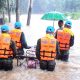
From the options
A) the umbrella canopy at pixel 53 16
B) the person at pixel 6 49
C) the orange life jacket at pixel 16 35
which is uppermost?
the umbrella canopy at pixel 53 16

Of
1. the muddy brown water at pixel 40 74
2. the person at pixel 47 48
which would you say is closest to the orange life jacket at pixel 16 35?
the muddy brown water at pixel 40 74

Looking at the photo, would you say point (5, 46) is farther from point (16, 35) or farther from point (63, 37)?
point (63, 37)

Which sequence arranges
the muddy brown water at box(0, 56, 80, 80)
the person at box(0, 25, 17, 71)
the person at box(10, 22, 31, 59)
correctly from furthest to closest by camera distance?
the person at box(10, 22, 31, 59)
the person at box(0, 25, 17, 71)
the muddy brown water at box(0, 56, 80, 80)

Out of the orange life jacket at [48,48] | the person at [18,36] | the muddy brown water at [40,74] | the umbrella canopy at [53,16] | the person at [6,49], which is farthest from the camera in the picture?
the umbrella canopy at [53,16]

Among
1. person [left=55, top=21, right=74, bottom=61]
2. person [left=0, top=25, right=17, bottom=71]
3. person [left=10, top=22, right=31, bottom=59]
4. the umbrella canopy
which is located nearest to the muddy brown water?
person [left=0, top=25, right=17, bottom=71]

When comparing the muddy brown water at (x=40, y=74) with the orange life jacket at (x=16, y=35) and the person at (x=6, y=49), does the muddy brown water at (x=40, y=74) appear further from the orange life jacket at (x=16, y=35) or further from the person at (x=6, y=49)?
the orange life jacket at (x=16, y=35)

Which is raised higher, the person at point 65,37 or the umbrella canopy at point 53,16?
the umbrella canopy at point 53,16

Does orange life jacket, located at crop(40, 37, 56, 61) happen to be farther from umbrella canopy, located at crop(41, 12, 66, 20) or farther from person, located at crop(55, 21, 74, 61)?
umbrella canopy, located at crop(41, 12, 66, 20)

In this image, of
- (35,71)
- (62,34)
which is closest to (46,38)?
(35,71)

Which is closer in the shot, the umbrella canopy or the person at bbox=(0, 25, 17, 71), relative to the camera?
the person at bbox=(0, 25, 17, 71)

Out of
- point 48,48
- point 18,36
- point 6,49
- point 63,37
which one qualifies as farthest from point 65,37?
point 6,49

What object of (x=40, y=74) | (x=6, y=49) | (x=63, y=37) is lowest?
(x=40, y=74)

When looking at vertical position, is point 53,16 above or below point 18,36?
above

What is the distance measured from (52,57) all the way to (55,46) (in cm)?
36
